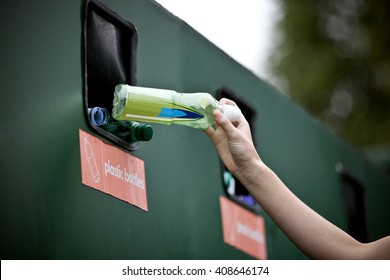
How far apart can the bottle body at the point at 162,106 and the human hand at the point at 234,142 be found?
0.05m

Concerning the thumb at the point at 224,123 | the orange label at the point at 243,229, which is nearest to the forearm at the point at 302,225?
the thumb at the point at 224,123

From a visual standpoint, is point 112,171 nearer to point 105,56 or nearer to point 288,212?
point 105,56

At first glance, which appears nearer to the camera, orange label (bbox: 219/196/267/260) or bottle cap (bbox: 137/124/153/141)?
bottle cap (bbox: 137/124/153/141)

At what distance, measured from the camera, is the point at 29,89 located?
221 cm

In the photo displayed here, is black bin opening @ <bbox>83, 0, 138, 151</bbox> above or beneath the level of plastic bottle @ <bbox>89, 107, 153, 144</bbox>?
above

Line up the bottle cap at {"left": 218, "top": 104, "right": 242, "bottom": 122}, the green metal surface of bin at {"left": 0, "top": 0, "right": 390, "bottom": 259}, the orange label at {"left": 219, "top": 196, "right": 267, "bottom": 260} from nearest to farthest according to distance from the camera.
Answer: the green metal surface of bin at {"left": 0, "top": 0, "right": 390, "bottom": 259}
the bottle cap at {"left": 218, "top": 104, "right": 242, "bottom": 122}
the orange label at {"left": 219, "top": 196, "right": 267, "bottom": 260}

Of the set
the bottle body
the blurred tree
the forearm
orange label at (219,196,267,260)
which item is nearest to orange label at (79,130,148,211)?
the bottle body

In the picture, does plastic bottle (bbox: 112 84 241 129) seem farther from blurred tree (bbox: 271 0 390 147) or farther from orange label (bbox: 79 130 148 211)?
blurred tree (bbox: 271 0 390 147)

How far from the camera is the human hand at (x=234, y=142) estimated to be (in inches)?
95.8

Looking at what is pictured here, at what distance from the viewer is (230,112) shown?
254 centimetres

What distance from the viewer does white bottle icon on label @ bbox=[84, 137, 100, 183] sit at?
7.97ft

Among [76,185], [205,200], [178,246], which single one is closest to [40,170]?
[76,185]

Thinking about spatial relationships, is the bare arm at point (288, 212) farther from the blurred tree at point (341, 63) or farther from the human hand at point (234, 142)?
the blurred tree at point (341, 63)

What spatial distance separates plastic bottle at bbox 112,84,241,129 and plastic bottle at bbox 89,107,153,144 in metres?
0.04
